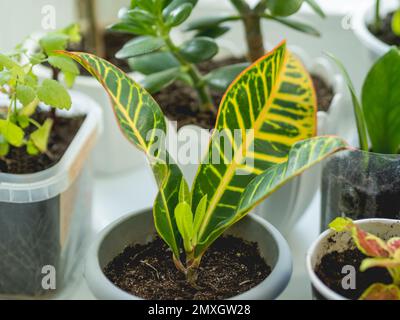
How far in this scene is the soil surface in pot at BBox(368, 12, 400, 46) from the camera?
3.09 feet

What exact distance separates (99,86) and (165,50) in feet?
0.44

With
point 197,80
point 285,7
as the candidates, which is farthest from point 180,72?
point 285,7

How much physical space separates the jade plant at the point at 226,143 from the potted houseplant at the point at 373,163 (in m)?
0.08

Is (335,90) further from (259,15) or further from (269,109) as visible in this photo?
(269,109)

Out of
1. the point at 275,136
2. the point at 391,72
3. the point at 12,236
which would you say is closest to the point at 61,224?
the point at 12,236

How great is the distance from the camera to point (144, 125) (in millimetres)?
579

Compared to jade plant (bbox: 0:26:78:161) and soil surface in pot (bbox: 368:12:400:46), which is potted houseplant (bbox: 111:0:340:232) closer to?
jade plant (bbox: 0:26:78:161)

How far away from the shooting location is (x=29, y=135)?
0.77m

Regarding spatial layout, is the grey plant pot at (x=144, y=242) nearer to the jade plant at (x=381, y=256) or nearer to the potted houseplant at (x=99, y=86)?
the jade plant at (x=381, y=256)

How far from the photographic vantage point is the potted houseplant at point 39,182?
26.2 inches

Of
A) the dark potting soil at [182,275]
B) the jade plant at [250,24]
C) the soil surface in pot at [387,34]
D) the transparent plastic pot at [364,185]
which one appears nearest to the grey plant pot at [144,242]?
the dark potting soil at [182,275]

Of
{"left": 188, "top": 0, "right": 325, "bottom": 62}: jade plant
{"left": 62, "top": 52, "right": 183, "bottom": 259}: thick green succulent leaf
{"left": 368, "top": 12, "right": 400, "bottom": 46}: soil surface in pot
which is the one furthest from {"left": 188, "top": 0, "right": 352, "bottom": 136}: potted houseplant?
{"left": 62, "top": 52, "right": 183, "bottom": 259}: thick green succulent leaf

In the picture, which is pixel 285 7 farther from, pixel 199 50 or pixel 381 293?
pixel 381 293

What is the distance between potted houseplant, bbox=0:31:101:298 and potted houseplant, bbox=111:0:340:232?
0.28 feet
